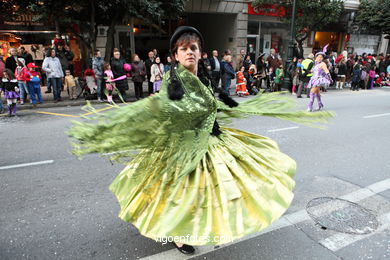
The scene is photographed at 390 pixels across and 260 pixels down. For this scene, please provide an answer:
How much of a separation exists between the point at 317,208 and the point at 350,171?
1.46m

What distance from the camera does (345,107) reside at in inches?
396

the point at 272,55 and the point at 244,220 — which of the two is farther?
the point at 272,55

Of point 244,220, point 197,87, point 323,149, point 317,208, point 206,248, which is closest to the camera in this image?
point 244,220

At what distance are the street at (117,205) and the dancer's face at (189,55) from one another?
747 millimetres

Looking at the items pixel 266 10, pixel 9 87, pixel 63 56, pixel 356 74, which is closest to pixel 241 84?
pixel 356 74

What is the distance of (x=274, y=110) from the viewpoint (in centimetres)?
258

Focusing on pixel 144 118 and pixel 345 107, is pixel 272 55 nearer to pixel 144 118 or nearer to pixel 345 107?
pixel 345 107

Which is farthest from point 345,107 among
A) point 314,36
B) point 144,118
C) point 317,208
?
point 314,36

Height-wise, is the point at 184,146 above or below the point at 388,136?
above

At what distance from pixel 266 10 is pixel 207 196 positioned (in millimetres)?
18547

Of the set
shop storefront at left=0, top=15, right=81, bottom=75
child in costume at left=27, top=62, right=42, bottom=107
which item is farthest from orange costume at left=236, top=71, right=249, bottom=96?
shop storefront at left=0, top=15, right=81, bottom=75

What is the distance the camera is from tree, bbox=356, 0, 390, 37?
18766mm

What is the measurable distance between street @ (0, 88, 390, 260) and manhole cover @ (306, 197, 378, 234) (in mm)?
66

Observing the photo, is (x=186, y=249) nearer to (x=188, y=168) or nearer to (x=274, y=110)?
(x=188, y=168)
